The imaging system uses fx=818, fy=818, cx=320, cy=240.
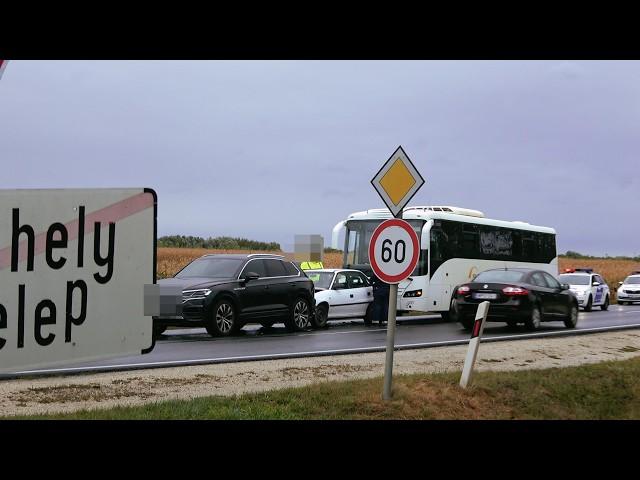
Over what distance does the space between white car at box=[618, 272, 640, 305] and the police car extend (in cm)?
635

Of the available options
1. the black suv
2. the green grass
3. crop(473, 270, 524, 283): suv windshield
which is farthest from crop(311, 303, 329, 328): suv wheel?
the green grass

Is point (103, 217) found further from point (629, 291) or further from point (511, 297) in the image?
point (629, 291)

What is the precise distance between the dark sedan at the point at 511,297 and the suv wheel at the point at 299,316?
12.6ft

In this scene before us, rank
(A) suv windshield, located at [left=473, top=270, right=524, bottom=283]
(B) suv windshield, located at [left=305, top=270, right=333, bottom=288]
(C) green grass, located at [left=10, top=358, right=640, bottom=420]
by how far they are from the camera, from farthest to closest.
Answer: (B) suv windshield, located at [left=305, top=270, right=333, bottom=288]
(A) suv windshield, located at [left=473, top=270, right=524, bottom=283]
(C) green grass, located at [left=10, top=358, right=640, bottom=420]

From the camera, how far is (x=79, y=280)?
7.17ft

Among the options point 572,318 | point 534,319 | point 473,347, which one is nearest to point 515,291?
point 534,319

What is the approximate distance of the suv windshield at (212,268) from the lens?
18.9 m

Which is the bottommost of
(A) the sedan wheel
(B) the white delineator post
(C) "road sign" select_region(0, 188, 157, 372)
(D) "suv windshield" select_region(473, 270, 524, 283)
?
(A) the sedan wheel

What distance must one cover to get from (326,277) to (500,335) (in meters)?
5.67

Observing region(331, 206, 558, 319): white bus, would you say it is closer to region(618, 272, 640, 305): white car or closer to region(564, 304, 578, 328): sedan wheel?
region(564, 304, 578, 328): sedan wheel

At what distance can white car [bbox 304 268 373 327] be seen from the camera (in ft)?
74.0
